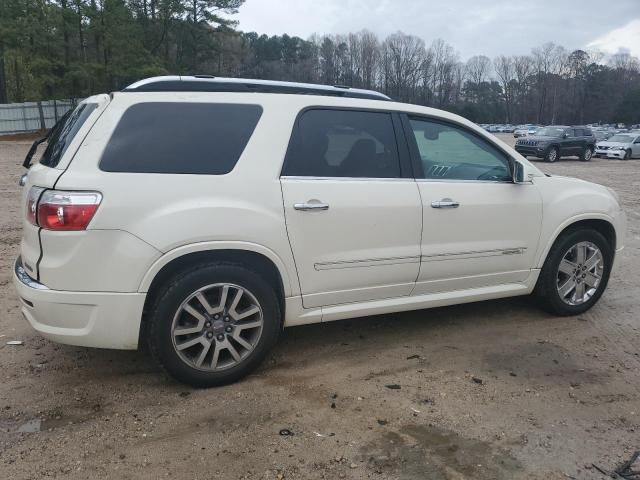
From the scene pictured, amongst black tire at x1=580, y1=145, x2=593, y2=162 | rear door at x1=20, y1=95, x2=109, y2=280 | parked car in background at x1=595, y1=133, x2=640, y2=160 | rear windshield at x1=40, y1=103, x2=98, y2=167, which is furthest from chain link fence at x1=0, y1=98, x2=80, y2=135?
rear door at x1=20, y1=95, x2=109, y2=280

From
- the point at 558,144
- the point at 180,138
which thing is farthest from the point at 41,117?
the point at 180,138

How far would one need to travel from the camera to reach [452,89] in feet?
410

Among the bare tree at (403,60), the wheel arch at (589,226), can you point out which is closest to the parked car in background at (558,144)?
the wheel arch at (589,226)

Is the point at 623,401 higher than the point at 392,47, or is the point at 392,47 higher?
the point at 392,47

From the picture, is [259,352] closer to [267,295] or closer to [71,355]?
[267,295]

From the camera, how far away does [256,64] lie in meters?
88.8

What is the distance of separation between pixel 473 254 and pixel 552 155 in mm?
25622

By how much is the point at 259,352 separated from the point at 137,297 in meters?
0.85

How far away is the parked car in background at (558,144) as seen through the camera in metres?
26.8

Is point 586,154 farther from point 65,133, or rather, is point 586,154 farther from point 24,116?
point 24,116

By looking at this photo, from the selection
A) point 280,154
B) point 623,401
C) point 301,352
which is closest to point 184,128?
point 280,154

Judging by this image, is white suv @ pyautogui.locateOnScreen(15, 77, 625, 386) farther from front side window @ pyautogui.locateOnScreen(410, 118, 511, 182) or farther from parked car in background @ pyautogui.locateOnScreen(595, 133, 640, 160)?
parked car in background @ pyautogui.locateOnScreen(595, 133, 640, 160)

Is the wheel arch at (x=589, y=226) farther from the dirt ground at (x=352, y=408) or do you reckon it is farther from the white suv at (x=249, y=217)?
the dirt ground at (x=352, y=408)

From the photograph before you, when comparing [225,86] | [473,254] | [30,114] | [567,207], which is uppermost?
[30,114]
